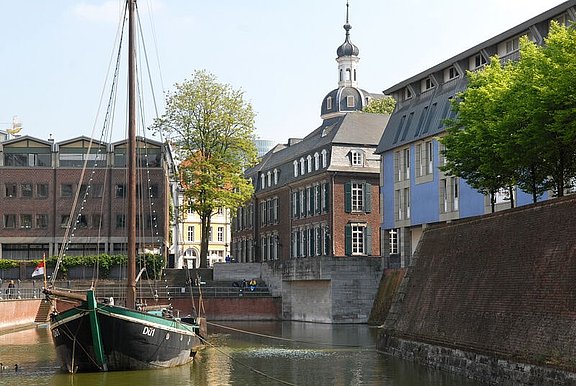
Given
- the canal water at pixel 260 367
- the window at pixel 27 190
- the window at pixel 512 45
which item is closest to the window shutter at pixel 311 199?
the window at pixel 27 190

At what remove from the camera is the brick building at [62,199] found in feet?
268

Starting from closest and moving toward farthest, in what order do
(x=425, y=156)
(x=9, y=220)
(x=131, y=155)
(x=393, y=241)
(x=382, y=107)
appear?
(x=131, y=155)
(x=425, y=156)
(x=393, y=241)
(x=9, y=220)
(x=382, y=107)

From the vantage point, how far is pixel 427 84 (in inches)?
2387

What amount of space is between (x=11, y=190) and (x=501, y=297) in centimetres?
6048

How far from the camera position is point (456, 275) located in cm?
3447

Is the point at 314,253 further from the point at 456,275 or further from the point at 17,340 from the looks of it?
the point at 456,275

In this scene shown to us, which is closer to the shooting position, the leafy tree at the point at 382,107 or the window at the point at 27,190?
the window at the point at 27,190

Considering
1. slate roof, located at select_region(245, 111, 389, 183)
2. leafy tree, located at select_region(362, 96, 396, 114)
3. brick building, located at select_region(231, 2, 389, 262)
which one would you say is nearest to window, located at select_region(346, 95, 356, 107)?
leafy tree, located at select_region(362, 96, 396, 114)

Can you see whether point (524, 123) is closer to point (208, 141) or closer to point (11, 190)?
point (208, 141)

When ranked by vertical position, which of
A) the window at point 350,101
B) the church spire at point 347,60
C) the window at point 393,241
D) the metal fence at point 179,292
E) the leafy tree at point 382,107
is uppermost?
the church spire at point 347,60

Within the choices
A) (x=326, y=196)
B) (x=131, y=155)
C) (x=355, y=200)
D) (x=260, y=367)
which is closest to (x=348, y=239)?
(x=355, y=200)

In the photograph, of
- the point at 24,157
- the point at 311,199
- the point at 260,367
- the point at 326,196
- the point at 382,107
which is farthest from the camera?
the point at 382,107

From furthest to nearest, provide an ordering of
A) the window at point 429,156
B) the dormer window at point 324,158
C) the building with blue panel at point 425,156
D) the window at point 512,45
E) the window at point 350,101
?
the window at point 350,101 < the dormer window at point 324,158 < the window at point 429,156 < the building with blue panel at point 425,156 < the window at point 512,45

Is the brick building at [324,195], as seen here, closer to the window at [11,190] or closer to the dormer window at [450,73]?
the dormer window at [450,73]
